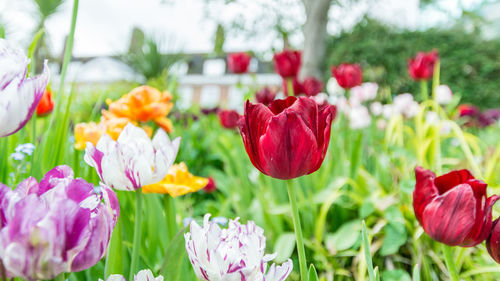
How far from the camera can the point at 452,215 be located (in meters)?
0.48

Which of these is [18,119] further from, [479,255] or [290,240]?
[479,255]

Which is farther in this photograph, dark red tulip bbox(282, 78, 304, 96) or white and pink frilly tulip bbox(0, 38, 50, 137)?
dark red tulip bbox(282, 78, 304, 96)

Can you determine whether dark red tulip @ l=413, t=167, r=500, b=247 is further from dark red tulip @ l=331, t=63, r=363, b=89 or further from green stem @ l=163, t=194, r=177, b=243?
dark red tulip @ l=331, t=63, r=363, b=89

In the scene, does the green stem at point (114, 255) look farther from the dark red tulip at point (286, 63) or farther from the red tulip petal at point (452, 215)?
the dark red tulip at point (286, 63)

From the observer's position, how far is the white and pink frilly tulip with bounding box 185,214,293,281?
0.36 meters

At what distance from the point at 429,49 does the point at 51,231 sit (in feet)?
27.3

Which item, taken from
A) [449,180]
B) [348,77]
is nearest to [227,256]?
[449,180]

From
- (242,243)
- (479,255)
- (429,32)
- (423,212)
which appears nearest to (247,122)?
(242,243)

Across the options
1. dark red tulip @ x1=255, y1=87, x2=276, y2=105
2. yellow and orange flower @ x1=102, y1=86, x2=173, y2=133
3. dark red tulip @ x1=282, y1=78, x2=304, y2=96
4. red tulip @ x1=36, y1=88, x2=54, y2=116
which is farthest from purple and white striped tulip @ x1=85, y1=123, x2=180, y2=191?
dark red tulip @ x1=282, y1=78, x2=304, y2=96

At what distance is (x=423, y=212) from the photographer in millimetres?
516

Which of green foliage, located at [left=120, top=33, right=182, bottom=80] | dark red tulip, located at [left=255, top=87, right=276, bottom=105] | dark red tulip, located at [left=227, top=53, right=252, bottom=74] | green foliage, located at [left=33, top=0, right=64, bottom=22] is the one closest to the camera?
dark red tulip, located at [left=255, top=87, right=276, bottom=105]

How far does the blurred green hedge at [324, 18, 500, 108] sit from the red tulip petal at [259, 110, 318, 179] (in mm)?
7250

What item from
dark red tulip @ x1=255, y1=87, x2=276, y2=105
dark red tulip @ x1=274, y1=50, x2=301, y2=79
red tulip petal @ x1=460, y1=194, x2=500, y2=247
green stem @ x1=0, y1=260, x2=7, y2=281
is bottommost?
green stem @ x1=0, y1=260, x2=7, y2=281

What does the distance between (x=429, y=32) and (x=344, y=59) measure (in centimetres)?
171
